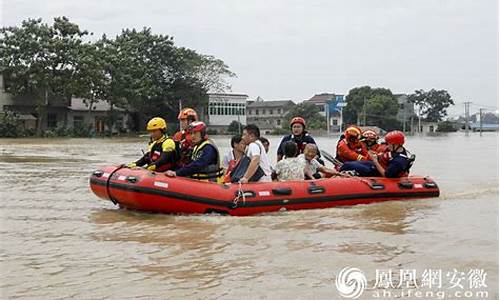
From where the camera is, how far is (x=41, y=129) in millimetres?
37969

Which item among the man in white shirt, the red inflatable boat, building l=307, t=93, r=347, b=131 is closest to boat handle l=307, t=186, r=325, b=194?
the red inflatable boat

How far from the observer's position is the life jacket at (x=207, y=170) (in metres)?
7.61

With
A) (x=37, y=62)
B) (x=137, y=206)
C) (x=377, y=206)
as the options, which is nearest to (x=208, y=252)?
(x=137, y=206)

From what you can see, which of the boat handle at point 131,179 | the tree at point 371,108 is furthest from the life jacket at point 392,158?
the tree at point 371,108

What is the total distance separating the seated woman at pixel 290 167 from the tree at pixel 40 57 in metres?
29.6

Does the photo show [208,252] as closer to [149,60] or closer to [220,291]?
[220,291]

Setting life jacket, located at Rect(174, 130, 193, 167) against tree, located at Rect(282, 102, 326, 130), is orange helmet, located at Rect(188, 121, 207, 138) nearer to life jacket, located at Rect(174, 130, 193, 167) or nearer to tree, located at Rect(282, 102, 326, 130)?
life jacket, located at Rect(174, 130, 193, 167)

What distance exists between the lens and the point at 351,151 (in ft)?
30.5

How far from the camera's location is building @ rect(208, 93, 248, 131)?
56.0m

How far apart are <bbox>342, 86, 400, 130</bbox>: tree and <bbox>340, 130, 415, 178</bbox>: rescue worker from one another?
5230 centimetres

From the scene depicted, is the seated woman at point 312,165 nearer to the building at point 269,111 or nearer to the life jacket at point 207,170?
the life jacket at point 207,170

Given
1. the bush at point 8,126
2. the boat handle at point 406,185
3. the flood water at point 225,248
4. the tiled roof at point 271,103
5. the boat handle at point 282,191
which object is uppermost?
the tiled roof at point 271,103

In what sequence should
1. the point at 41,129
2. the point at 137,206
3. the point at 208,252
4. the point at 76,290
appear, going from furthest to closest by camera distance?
the point at 41,129 → the point at 137,206 → the point at 208,252 → the point at 76,290

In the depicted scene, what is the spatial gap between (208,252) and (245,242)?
532mm
